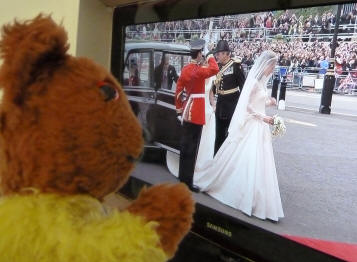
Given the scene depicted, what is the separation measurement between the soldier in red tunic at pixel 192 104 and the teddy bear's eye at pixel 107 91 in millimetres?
517

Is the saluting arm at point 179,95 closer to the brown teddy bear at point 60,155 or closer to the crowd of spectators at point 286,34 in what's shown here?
the crowd of spectators at point 286,34

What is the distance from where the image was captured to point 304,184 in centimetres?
94

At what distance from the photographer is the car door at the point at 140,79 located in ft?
4.49

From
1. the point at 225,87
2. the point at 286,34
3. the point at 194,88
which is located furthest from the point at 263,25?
the point at 194,88

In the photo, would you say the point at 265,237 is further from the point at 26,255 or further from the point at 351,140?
the point at 26,255

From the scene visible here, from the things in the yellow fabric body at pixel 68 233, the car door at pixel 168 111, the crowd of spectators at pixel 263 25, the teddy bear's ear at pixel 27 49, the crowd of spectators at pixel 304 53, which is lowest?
the yellow fabric body at pixel 68 233

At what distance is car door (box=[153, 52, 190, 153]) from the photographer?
49.1 inches

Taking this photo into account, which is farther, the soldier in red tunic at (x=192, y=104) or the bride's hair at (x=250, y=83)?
the soldier in red tunic at (x=192, y=104)

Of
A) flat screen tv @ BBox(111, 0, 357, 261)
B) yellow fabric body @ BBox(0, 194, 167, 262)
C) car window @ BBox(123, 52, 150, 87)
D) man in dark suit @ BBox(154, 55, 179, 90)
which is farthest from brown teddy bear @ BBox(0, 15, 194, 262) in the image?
car window @ BBox(123, 52, 150, 87)

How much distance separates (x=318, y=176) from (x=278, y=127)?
0.15 meters

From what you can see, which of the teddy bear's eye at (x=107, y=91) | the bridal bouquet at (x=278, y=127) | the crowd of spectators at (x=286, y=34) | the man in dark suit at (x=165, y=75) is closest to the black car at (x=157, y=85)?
the man in dark suit at (x=165, y=75)

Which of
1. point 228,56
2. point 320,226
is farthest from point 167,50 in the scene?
point 320,226

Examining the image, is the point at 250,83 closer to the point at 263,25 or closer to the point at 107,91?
the point at 263,25

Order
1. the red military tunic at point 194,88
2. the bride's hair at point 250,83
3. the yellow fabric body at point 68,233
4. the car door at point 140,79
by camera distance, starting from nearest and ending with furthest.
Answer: the yellow fabric body at point 68,233, the bride's hair at point 250,83, the red military tunic at point 194,88, the car door at point 140,79
